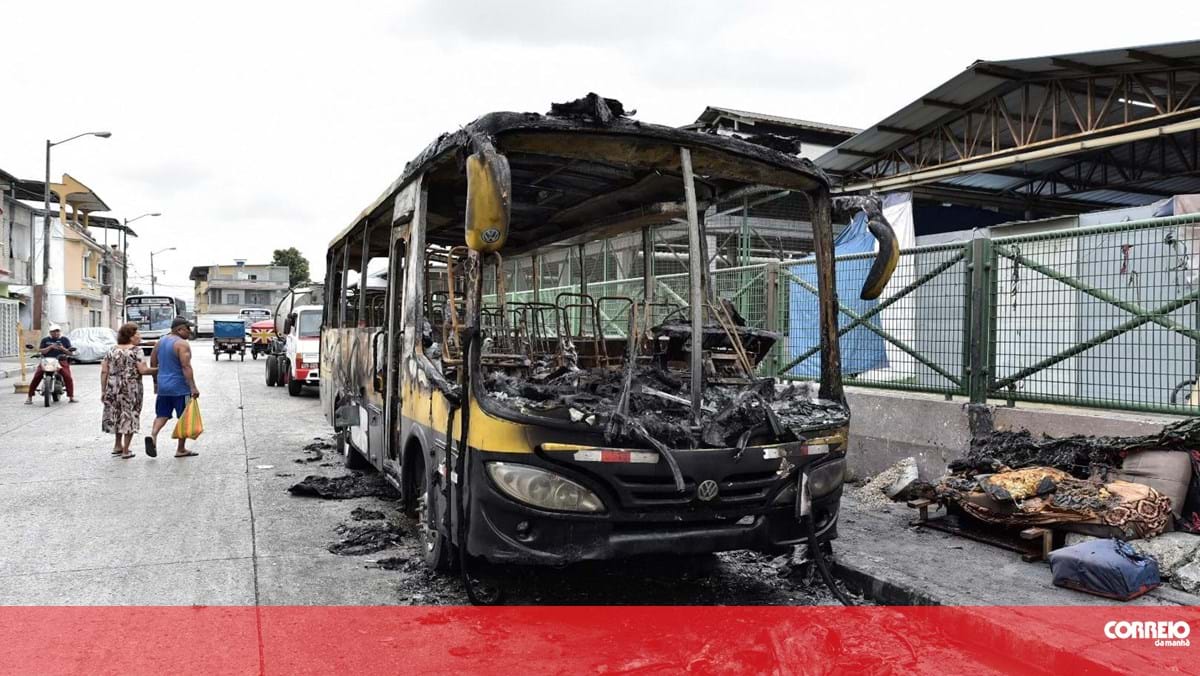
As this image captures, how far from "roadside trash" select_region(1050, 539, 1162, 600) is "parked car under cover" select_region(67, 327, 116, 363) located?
3209 cm

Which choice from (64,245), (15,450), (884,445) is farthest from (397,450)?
(64,245)

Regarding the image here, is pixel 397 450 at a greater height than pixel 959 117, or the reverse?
pixel 959 117

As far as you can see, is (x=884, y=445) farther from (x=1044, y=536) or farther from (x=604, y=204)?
(x=604, y=204)

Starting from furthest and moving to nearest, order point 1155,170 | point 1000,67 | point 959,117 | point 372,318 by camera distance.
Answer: point 1155,170, point 959,117, point 1000,67, point 372,318

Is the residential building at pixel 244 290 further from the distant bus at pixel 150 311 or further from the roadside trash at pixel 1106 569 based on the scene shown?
the roadside trash at pixel 1106 569

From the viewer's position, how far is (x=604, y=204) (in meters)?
6.10

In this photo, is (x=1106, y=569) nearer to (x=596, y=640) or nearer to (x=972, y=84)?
(x=596, y=640)

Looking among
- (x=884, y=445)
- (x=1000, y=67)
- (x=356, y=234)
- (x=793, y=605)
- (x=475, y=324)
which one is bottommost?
(x=793, y=605)

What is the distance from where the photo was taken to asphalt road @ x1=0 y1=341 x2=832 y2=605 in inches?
187

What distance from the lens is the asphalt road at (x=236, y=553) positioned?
4.75 metres

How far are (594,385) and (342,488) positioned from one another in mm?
3899

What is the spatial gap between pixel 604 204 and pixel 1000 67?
25.7 feet

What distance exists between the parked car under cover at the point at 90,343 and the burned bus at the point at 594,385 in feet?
95.3

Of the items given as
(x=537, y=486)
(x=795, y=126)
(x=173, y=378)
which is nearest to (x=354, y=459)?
(x=173, y=378)
